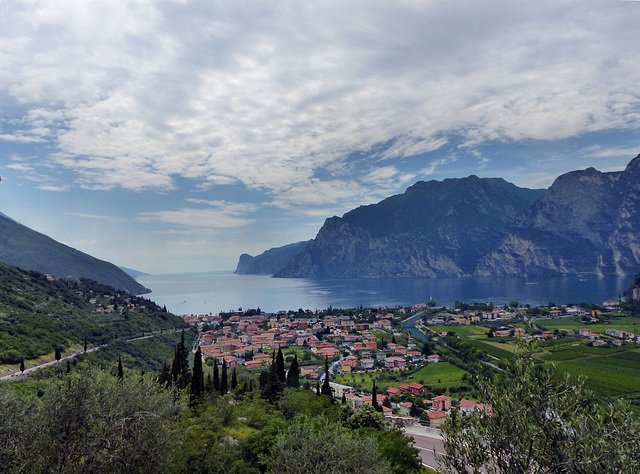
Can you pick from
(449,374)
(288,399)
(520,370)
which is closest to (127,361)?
(288,399)

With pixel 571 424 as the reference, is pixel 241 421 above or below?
below

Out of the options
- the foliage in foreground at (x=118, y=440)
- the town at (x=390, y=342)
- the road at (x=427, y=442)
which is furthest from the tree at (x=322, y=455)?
the town at (x=390, y=342)

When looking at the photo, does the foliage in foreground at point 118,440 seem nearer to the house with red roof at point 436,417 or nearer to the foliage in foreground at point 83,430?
the foliage in foreground at point 83,430

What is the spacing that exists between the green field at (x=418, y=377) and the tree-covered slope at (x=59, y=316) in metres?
50.2

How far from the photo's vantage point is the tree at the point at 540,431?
905 centimetres

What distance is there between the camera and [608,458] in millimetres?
8875

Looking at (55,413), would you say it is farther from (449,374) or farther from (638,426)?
(449,374)

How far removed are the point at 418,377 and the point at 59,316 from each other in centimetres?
7767

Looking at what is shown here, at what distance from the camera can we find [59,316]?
8281 cm

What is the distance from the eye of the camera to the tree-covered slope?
2379 inches

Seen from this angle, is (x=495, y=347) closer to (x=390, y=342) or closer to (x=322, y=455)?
(x=390, y=342)

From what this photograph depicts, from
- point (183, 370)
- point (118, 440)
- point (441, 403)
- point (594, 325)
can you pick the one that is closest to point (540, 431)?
point (118, 440)

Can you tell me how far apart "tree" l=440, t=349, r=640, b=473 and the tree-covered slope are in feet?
212

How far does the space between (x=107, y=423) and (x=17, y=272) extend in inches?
4477
